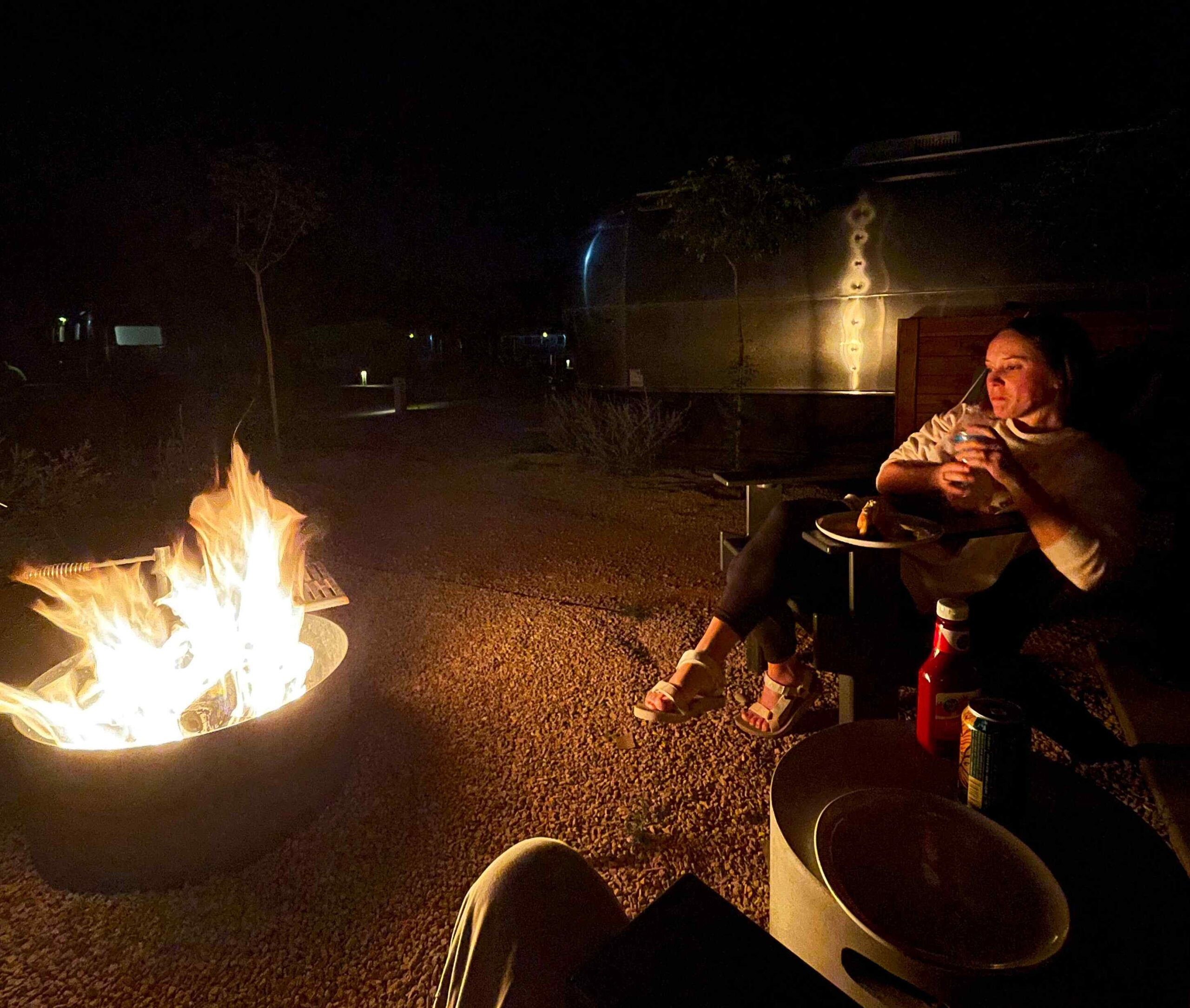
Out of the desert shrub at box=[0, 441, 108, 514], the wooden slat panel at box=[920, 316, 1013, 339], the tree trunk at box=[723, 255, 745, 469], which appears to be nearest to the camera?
the desert shrub at box=[0, 441, 108, 514]

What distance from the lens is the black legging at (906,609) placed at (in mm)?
1845

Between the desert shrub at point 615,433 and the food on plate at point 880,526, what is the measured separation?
17.6ft

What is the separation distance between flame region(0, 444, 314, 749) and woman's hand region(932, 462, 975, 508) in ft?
6.84

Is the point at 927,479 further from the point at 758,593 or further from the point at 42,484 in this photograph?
the point at 42,484

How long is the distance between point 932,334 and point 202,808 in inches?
225

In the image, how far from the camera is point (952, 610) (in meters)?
1.26

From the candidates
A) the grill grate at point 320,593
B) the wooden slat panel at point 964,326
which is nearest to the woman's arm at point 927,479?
the grill grate at point 320,593

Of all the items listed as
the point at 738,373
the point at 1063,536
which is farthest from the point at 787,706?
the point at 738,373

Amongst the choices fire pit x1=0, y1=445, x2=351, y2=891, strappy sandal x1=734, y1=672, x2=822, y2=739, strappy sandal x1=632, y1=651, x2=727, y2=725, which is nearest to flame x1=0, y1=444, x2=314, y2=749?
fire pit x1=0, y1=445, x2=351, y2=891

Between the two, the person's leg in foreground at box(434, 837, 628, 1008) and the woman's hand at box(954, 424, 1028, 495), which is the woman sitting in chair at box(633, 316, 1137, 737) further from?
the person's leg in foreground at box(434, 837, 628, 1008)

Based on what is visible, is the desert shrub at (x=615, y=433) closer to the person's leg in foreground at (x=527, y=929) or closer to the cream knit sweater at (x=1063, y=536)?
the cream knit sweater at (x=1063, y=536)

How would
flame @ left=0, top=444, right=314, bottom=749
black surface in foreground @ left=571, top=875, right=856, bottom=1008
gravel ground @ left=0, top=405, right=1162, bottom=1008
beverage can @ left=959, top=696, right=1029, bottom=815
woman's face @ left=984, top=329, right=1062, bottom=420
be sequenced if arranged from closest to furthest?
black surface in foreground @ left=571, top=875, right=856, bottom=1008, beverage can @ left=959, top=696, right=1029, bottom=815, gravel ground @ left=0, top=405, right=1162, bottom=1008, flame @ left=0, top=444, right=314, bottom=749, woman's face @ left=984, top=329, right=1062, bottom=420

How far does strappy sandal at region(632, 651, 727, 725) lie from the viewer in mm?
2053

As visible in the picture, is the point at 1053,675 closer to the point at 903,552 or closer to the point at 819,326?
the point at 903,552
